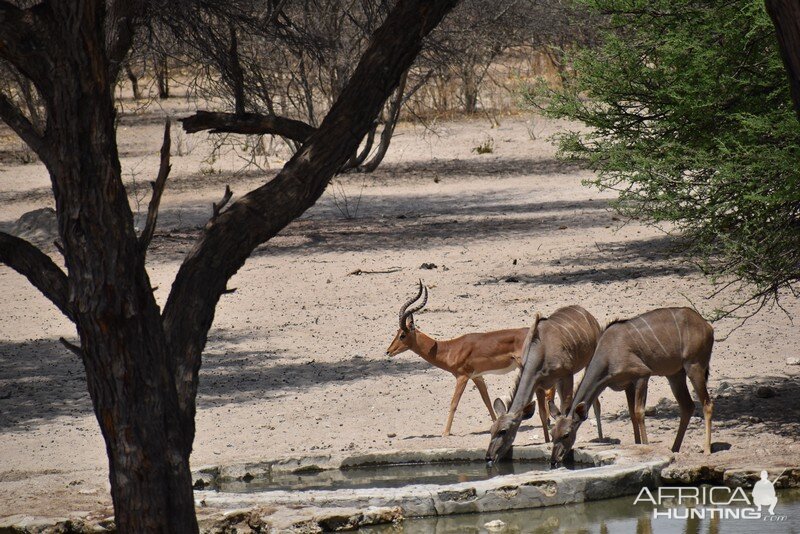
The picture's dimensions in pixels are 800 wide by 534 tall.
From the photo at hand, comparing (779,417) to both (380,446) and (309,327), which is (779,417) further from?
(309,327)

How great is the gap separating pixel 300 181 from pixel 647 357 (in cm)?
425

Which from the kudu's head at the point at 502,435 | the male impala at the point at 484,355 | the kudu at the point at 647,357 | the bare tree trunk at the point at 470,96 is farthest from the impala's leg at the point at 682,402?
the bare tree trunk at the point at 470,96

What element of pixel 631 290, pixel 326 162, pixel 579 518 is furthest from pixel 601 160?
pixel 326 162

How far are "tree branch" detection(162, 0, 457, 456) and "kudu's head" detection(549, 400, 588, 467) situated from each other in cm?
369

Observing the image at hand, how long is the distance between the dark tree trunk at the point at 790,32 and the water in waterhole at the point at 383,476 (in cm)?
519

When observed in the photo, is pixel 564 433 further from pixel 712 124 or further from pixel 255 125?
pixel 712 124

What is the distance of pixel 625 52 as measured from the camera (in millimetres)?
13742

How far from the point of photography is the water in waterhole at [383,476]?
8750 mm

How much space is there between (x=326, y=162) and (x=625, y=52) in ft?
28.6

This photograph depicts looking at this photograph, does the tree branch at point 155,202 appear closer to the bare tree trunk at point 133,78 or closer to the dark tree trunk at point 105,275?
the dark tree trunk at point 105,275

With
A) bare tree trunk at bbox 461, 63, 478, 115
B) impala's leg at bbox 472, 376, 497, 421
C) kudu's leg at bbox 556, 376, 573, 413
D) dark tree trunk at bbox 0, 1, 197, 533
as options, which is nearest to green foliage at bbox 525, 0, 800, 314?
kudu's leg at bbox 556, 376, 573, 413

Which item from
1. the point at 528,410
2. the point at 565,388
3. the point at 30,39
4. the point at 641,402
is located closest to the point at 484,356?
the point at 565,388

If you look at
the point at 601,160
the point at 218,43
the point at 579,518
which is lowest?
the point at 579,518

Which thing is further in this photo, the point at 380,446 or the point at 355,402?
the point at 355,402
